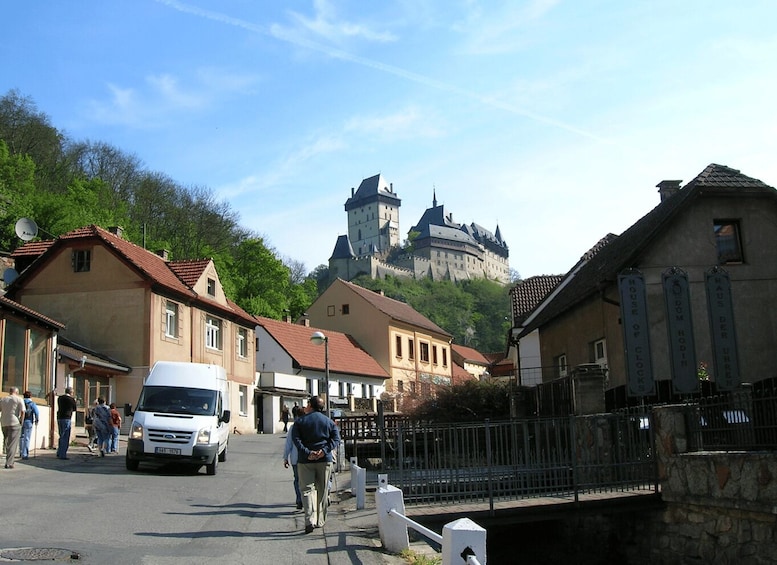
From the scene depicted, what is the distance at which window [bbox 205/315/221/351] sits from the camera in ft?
125

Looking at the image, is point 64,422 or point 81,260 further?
point 81,260

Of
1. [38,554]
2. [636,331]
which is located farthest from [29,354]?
[636,331]

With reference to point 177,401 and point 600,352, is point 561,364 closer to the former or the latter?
point 600,352

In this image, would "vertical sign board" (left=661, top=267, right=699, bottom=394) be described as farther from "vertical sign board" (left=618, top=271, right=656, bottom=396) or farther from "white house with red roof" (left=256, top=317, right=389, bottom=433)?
"white house with red roof" (left=256, top=317, right=389, bottom=433)

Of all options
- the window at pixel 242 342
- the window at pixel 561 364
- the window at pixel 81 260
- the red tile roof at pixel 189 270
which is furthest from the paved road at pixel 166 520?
the window at pixel 242 342

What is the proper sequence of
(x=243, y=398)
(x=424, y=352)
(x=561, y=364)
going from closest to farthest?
(x=561, y=364), (x=243, y=398), (x=424, y=352)

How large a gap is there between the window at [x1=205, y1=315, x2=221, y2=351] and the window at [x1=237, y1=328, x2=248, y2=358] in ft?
8.37

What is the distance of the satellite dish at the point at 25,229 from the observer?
34344 millimetres

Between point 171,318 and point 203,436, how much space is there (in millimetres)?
16367

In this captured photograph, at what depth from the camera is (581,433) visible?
46.7 feet

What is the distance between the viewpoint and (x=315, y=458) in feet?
37.2

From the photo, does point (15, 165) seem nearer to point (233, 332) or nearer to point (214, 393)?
point (233, 332)

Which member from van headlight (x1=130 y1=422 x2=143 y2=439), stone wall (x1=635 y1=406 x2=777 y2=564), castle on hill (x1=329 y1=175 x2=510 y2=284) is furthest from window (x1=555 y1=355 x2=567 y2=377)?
castle on hill (x1=329 y1=175 x2=510 y2=284)

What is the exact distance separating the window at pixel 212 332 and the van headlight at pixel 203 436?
19.4 metres
